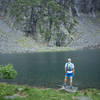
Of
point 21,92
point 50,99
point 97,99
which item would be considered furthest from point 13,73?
point 97,99

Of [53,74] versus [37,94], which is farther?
[53,74]

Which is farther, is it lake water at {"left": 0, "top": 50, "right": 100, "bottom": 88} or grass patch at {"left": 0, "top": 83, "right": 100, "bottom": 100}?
lake water at {"left": 0, "top": 50, "right": 100, "bottom": 88}

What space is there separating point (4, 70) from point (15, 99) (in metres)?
3.83

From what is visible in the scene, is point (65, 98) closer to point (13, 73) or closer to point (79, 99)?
point (79, 99)

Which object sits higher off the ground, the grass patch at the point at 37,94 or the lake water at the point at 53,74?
the grass patch at the point at 37,94

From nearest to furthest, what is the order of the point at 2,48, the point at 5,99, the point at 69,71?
the point at 5,99
the point at 69,71
the point at 2,48

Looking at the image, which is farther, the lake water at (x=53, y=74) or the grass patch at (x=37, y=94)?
the lake water at (x=53, y=74)

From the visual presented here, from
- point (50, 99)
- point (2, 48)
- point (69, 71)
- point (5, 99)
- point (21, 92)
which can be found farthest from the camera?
point (2, 48)

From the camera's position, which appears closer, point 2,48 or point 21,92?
point 21,92

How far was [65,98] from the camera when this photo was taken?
16.8 metres

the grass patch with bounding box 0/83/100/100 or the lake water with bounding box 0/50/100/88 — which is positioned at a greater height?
the grass patch with bounding box 0/83/100/100

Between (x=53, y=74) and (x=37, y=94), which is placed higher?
(x=37, y=94)

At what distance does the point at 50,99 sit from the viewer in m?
16.0

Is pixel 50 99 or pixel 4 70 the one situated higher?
pixel 4 70
